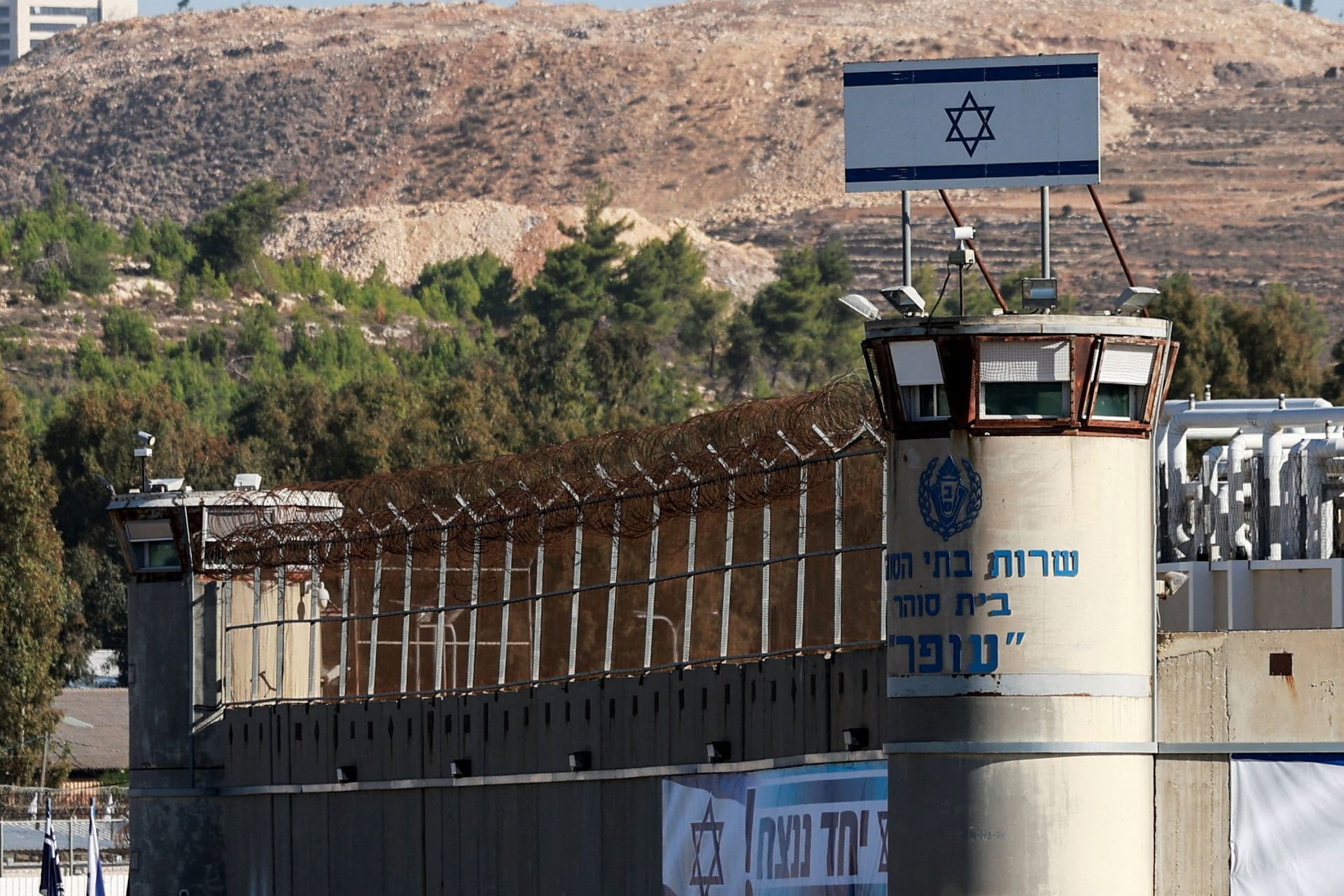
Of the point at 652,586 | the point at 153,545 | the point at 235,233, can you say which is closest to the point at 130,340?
the point at 235,233

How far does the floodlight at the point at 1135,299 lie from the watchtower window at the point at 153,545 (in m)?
20.9

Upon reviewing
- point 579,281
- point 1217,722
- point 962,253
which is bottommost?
point 1217,722

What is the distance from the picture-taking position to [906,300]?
20.2m

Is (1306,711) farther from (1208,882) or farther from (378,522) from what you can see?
(378,522)

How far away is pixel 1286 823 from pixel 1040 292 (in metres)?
3.86

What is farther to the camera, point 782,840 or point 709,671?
point 709,671

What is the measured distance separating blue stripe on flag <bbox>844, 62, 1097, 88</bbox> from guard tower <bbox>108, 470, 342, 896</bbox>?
17545mm

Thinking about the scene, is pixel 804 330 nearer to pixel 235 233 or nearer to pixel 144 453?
pixel 235 233

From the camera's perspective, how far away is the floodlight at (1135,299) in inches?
790

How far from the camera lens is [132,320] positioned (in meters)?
166

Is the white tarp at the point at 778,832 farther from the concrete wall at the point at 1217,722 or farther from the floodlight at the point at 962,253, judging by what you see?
the floodlight at the point at 962,253

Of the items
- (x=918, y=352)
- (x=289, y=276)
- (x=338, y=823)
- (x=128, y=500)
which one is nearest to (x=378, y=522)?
(x=338, y=823)

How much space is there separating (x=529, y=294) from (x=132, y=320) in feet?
69.2

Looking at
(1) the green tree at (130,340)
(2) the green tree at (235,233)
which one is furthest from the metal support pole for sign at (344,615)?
(2) the green tree at (235,233)
